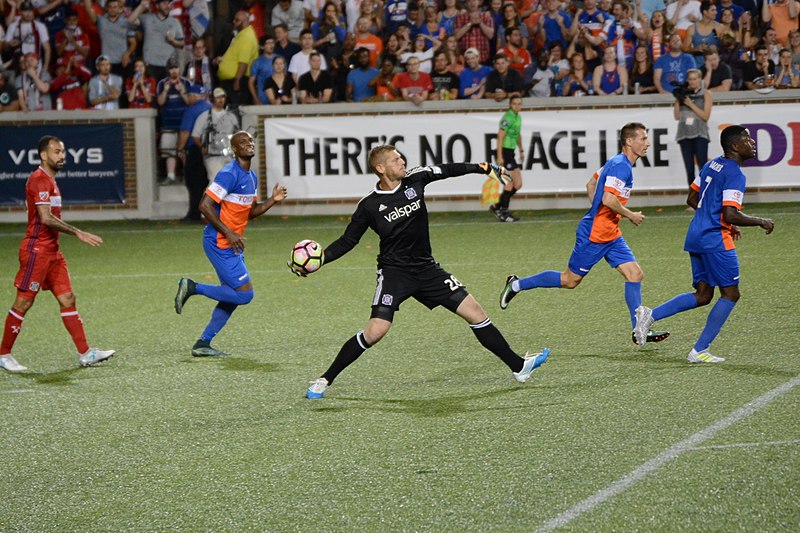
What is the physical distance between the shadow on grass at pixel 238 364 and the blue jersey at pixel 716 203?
10.9ft

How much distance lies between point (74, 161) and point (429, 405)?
14.1 metres

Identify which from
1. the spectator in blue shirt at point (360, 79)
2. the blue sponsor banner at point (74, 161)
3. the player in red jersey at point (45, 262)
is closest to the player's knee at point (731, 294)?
the player in red jersey at point (45, 262)

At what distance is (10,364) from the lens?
376 inches

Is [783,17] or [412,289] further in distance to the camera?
[783,17]

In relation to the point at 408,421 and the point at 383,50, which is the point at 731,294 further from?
Answer: the point at 383,50

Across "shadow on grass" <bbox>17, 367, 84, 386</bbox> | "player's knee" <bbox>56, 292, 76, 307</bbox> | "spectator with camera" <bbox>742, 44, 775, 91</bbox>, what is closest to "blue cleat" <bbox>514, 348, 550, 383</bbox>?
"shadow on grass" <bbox>17, 367, 84, 386</bbox>

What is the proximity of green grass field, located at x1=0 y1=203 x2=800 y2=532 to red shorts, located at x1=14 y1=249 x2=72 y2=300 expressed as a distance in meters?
0.65

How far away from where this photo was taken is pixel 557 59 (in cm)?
1989

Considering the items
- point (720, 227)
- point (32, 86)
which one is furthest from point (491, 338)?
point (32, 86)

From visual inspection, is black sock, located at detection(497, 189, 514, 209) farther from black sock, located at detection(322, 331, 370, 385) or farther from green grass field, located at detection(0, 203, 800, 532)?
black sock, located at detection(322, 331, 370, 385)

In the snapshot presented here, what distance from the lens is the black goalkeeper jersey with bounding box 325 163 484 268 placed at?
7.96 m

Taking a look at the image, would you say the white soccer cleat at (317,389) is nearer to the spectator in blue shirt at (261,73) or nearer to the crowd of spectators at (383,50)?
the crowd of spectators at (383,50)

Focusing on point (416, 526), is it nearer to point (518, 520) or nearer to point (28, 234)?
point (518, 520)

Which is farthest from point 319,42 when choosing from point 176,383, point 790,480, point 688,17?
point 790,480
